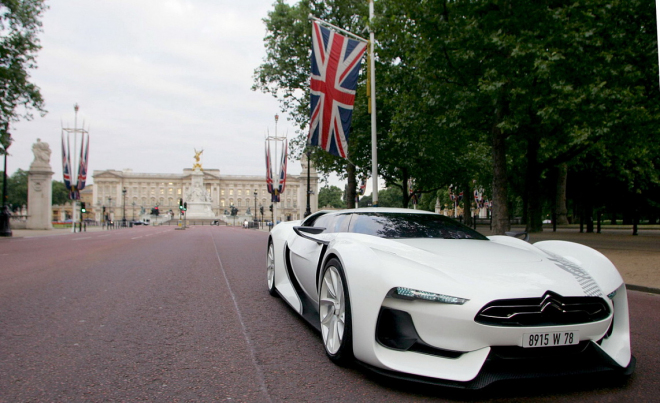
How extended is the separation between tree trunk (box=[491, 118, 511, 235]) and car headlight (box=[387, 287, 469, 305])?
532 inches

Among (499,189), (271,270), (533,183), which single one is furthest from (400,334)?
(533,183)

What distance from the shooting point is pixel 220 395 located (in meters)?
3.01

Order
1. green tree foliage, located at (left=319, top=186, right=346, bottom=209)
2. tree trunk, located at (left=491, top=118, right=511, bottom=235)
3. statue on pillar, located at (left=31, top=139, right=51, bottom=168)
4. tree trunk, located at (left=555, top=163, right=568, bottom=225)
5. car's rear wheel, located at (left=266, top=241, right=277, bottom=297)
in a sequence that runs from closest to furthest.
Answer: car's rear wheel, located at (left=266, top=241, right=277, bottom=297), tree trunk, located at (left=491, top=118, right=511, bottom=235), tree trunk, located at (left=555, top=163, right=568, bottom=225), statue on pillar, located at (left=31, top=139, right=51, bottom=168), green tree foliage, located at (left=319, top=186, right=346, bottom=209)

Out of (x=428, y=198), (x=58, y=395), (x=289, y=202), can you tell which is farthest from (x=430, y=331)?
(x=289, y=202)

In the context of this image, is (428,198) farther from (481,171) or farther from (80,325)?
(80,325)

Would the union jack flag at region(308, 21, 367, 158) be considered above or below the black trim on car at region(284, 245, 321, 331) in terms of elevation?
above

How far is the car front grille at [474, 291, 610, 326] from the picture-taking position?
2811 millimetres

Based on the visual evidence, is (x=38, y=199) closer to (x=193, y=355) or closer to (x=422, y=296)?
(x=193, y=355)

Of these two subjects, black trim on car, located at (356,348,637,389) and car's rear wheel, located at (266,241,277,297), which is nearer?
black trim on car, located at (356,348,637,389)

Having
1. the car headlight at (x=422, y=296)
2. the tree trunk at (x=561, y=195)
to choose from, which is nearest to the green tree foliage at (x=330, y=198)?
the tree trunk at (x=561, y=195)

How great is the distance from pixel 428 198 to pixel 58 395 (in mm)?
67095

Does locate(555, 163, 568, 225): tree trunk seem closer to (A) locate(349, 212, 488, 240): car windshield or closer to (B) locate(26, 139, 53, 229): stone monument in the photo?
(A) locate(349, 212, 488, 240): car windshield

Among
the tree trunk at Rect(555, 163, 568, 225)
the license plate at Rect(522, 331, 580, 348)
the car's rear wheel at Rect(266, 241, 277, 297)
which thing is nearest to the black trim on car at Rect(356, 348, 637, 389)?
the license plate at Rect(522, 331, 580, 348)

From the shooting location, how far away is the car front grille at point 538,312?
2.81 meters
